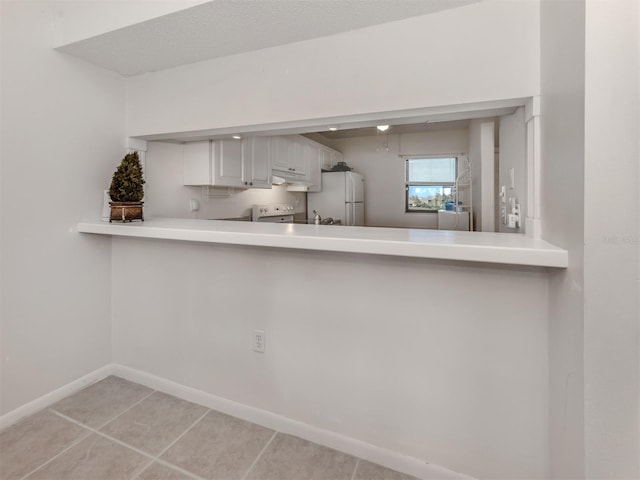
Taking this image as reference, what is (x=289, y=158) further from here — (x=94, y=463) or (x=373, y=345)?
(x=94, y=463)

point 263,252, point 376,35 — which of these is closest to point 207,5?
point 376,35

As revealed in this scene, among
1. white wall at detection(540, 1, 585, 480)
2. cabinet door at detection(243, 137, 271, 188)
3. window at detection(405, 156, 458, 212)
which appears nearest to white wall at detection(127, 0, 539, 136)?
white wall at detection(540, 1, 585, 480)

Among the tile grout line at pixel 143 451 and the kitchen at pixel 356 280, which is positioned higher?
the kitchen at pixel 356 280

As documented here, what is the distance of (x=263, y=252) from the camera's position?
1.72m

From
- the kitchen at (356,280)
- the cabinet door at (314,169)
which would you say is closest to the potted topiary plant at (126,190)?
the kitchen at (356,280)

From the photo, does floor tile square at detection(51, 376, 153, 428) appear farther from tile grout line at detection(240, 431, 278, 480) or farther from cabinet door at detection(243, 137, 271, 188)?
cabinet door at detection(243, 137, 271, 188)

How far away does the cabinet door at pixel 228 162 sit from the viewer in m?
2.57

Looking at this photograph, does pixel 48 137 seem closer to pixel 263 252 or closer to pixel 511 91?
pixel 263 252

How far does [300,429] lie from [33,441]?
132 cm

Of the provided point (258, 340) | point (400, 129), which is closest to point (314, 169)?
point (400, 129)

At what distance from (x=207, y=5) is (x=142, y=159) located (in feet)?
4.12

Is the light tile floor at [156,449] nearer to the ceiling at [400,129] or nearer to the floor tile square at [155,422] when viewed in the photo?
the floor tile square at [155,422]

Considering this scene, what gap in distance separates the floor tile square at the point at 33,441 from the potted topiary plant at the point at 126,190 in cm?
113

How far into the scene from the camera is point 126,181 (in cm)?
189
